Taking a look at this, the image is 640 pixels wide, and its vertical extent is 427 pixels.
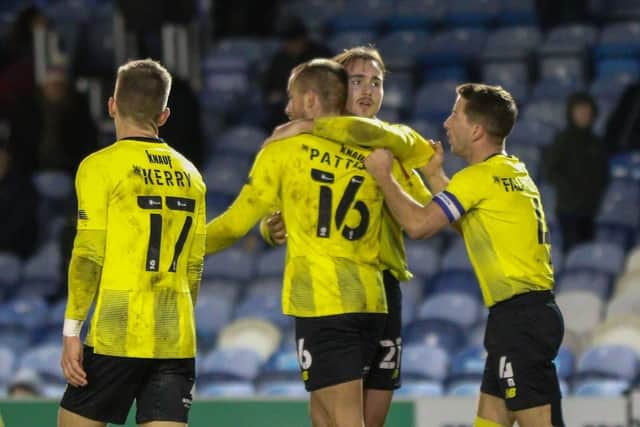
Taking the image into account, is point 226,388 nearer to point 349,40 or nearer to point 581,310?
point 581,310

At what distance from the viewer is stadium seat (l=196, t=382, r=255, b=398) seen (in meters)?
9.30

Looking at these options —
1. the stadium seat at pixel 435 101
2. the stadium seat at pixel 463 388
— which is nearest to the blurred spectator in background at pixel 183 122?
the stadium seat at pixel 435 101

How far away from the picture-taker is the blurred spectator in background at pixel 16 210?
38.1 feet

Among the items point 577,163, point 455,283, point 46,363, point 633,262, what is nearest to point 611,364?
point 633,262

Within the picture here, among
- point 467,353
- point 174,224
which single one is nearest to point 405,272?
point 174,224

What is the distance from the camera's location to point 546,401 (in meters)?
5.89

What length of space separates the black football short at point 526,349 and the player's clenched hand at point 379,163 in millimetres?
724

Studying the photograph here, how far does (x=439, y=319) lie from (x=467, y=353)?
0.62m

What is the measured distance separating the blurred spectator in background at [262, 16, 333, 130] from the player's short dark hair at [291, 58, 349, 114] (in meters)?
5.93

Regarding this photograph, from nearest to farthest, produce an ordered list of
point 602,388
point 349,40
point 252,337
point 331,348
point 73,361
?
point 73,361, point 331,348, point 602,388, point 252,337, point 349,40

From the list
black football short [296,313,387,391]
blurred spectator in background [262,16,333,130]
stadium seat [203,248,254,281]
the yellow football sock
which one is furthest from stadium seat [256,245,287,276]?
black football short [296,313,387,391]

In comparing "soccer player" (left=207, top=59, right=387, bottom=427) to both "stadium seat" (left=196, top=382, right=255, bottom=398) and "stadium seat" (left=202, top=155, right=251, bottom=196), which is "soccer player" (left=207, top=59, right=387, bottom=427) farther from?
"stadium seat" (left=202, top=155, right=251, bottom=196)

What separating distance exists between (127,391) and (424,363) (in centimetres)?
396

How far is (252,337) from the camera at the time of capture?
32.6ft
